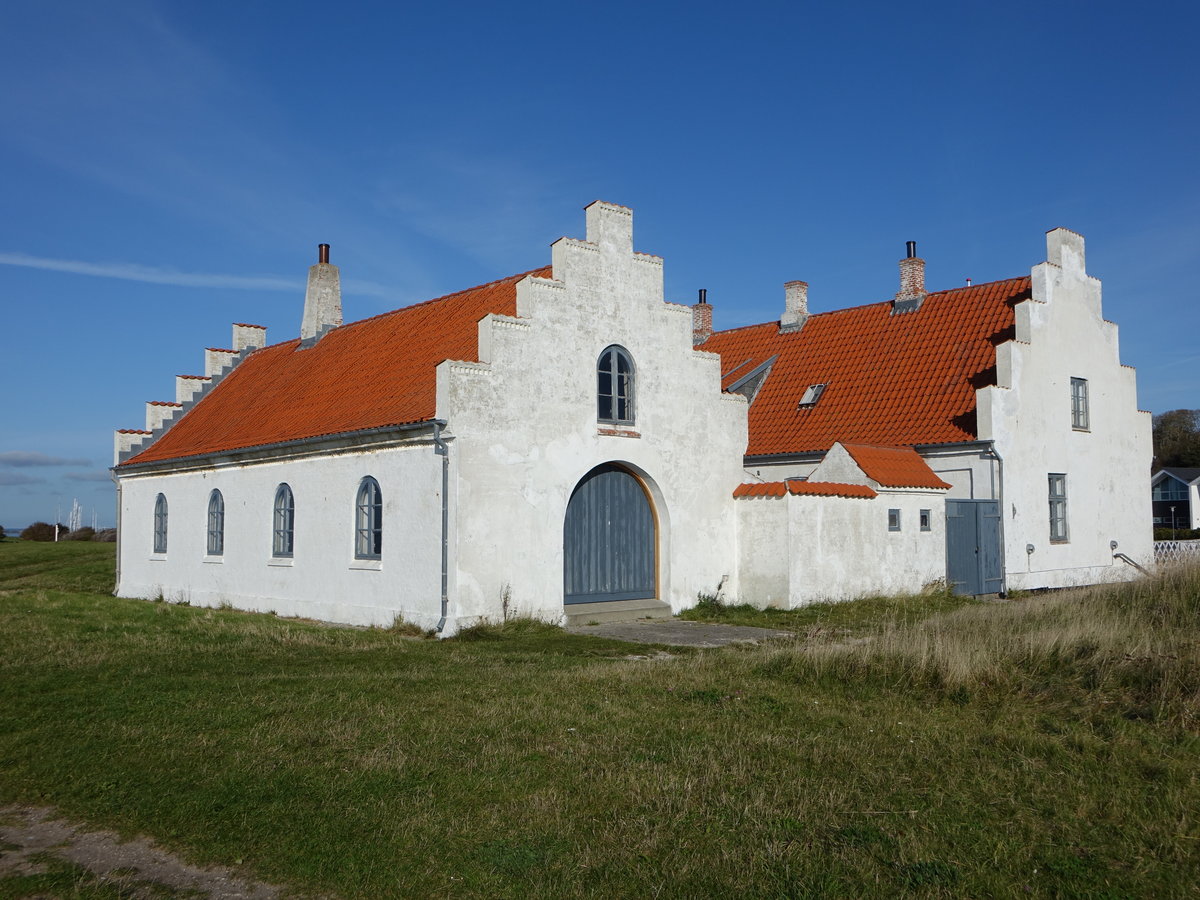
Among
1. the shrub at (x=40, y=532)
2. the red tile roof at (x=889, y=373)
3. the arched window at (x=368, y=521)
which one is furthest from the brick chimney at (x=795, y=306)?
the shrub at (x=40, y=532)

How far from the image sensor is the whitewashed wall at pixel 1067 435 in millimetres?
21953

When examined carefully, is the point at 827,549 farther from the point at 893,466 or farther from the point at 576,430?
the point at 576,430

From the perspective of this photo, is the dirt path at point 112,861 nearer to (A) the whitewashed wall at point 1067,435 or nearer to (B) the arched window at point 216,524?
(B) the arched window at point 216,524

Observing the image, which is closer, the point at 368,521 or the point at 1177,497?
the point at 368,521

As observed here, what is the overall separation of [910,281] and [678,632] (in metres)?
15.4

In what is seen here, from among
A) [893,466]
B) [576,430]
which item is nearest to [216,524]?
[576,430]

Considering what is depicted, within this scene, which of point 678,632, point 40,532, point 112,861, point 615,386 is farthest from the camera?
point 40,532

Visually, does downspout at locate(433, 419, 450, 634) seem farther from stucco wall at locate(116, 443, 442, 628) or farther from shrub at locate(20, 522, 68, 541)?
shrub at locate(20, 522, 68, 541)

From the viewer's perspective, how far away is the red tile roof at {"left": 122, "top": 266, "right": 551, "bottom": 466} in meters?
17.6

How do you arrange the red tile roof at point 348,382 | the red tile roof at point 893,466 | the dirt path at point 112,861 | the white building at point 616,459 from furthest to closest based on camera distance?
the red tile roof at point 893,466, the red tile roof at point 348,382, the white building at point 616,459, the dirt path at point 112,861

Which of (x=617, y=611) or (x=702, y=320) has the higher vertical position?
(x=702, y=320)

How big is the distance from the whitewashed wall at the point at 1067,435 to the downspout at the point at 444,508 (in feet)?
39.5

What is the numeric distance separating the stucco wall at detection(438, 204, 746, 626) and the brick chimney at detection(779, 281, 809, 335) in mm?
11270

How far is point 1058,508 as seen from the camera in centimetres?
2359
